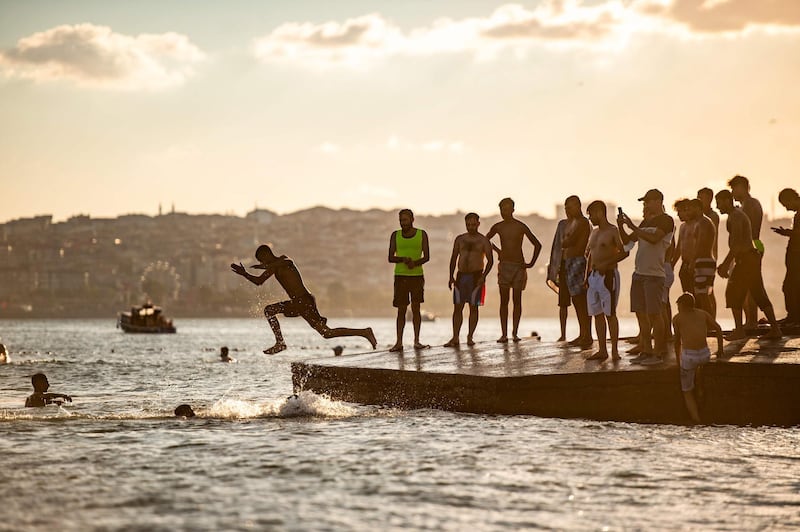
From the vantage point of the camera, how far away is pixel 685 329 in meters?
14.2

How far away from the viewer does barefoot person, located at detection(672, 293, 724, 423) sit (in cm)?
1414

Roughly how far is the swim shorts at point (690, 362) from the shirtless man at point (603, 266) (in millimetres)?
1100

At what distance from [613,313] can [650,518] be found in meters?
6.46

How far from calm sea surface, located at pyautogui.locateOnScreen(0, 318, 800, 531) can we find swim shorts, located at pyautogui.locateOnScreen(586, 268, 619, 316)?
1.68m

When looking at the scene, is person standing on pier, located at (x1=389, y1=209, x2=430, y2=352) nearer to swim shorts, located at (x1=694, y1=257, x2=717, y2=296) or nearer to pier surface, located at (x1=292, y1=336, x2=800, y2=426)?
pier surface, located at (x1=292, y1=336, x2=800, y2=426)

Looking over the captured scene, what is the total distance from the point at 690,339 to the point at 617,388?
3.93 feet

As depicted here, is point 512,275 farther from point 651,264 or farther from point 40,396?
point 40,396

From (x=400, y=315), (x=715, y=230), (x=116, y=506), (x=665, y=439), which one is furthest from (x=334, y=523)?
(x=400, y=315)

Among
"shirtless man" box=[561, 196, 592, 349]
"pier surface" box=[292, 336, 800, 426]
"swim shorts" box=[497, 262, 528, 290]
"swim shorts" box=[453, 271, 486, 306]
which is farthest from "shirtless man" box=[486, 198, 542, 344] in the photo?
"pier surface" box=[292, 336, 800, 426]

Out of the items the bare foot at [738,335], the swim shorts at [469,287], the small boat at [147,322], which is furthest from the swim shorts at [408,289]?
the small boat at [147,322]

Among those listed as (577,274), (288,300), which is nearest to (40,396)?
(288,300)

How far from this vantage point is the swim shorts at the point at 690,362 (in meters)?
14.3

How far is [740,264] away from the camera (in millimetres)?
16891

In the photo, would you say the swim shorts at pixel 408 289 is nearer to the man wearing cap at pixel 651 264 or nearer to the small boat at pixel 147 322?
the man wearing cap at pixel 651 264
